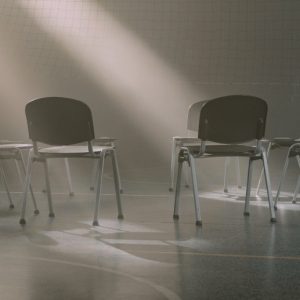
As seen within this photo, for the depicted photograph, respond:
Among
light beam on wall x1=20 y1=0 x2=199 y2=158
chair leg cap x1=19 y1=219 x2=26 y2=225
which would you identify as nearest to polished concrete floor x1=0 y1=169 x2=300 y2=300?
chair leg cap x1=19 y1=219 x2=26 y2=225

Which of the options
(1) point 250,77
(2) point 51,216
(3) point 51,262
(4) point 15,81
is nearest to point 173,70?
(1) point 250,77

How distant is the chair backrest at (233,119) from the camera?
3318 millimetres

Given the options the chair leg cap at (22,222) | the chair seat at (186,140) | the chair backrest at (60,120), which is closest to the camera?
the chair backrest at (60,120)

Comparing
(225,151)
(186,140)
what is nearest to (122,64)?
(186,140)

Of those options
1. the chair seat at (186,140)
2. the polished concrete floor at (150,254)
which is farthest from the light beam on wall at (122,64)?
the polished concrete floor at (150,254)

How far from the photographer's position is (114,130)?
292 inches

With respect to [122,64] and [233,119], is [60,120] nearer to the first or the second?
[233,119]

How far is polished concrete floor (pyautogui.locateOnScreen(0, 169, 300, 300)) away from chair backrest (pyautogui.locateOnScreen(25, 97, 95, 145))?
1.79ft

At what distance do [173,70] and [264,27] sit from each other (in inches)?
50.0

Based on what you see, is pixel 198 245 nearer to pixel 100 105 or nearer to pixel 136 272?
pixel 136 272

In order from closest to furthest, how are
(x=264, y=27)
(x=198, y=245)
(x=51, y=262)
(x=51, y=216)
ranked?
(x=51, y=262) < (x=198, y=245) < (x=51, y=216) < (x=264, y=27)

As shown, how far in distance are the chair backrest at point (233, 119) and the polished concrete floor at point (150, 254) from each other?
553 millimetres

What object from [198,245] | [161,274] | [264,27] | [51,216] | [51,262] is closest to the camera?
[161,274]

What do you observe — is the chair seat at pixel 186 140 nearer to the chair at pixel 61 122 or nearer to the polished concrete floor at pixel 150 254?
the polished concrete floor at pixel 150 254
